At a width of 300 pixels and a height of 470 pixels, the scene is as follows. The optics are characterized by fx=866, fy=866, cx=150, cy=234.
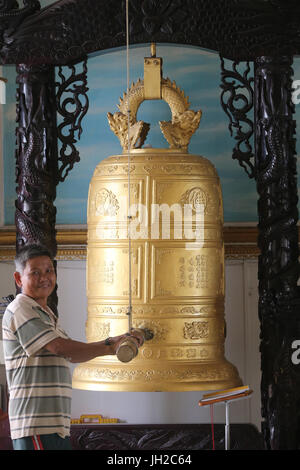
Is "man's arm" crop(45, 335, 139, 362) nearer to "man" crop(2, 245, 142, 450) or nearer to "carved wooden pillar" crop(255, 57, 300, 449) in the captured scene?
"man" crop(2, 245, 142, 450)

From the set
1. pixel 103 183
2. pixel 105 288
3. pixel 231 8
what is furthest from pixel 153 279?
pixel 231 8

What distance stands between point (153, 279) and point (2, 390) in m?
1.55

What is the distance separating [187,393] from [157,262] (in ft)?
4.83

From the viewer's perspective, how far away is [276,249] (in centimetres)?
397

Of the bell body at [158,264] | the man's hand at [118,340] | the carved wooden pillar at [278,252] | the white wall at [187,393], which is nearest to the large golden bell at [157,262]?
the bell body at [158,264]

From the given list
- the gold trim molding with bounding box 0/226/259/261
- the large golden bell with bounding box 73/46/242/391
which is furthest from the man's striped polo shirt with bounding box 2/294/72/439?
the gold trim molding with bounding box 0/226/259/261

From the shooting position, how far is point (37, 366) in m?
3.21

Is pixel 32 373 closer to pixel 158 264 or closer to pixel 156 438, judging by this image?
pixel 158 264

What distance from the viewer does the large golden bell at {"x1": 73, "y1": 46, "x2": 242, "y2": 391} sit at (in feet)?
12.4

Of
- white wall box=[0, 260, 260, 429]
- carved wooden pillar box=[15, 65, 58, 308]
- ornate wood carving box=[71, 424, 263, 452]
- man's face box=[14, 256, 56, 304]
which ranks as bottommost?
ornate wood carving box=[71, 424, 263, 452]

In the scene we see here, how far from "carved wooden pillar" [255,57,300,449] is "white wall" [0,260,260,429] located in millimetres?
945

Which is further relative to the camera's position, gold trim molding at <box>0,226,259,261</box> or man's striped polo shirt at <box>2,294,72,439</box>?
gold trim molding at <box>0,226,259,261</box>

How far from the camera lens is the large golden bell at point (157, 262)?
3.79m

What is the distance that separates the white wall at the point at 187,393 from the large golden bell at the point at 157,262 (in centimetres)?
109
